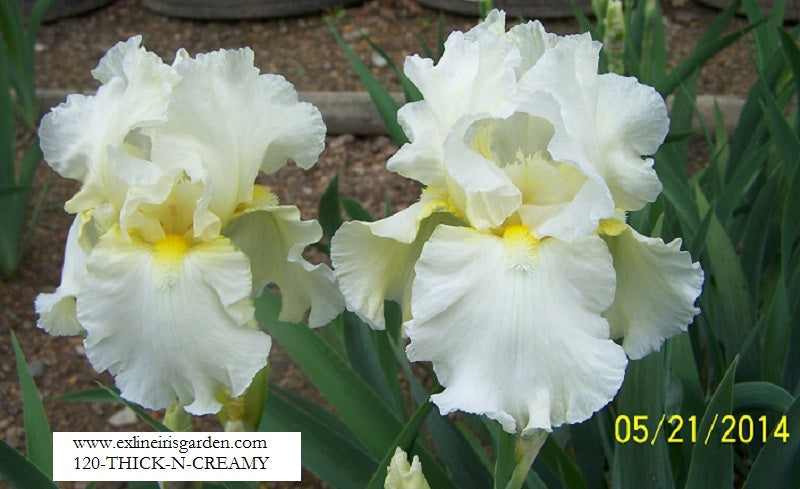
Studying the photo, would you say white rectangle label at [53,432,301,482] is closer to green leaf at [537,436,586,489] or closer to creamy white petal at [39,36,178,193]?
creamy white petal at [39,36,178,193]

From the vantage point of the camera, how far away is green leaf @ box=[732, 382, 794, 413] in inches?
46.8

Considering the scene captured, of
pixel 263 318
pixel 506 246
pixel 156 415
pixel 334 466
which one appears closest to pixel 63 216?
pixel 156 415

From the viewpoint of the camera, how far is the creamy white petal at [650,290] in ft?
2.92

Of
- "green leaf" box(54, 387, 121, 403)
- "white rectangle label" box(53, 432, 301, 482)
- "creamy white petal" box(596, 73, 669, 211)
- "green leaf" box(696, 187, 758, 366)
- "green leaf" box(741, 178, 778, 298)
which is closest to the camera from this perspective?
"creamy white petal" box(596, 73, 669, 211)

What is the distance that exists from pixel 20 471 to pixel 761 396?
921 mm

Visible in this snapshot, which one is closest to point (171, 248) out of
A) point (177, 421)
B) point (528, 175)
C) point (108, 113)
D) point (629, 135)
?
point (108, 113)

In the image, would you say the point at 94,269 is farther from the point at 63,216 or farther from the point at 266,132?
the point at 63,216

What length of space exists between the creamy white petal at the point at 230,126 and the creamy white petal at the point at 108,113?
0.02 metres

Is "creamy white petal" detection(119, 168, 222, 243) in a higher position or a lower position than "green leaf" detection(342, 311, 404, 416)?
higher

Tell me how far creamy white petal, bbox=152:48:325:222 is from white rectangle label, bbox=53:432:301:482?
27 cm

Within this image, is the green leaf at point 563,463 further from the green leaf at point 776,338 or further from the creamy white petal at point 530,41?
the creamy white petal at point 530,41

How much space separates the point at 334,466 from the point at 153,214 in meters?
0.52

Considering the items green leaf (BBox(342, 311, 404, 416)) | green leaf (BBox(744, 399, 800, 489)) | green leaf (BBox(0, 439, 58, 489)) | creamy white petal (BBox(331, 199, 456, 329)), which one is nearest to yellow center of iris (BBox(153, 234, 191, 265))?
creamy white petal (BBox(331, 199, 456, 329))

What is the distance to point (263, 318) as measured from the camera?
1381 millimetres
